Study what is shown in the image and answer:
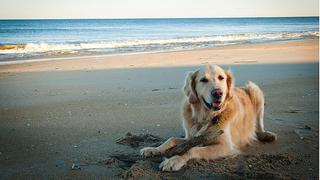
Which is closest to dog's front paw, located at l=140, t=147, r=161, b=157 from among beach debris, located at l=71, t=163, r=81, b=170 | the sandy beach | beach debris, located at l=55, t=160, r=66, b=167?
the sandy beach

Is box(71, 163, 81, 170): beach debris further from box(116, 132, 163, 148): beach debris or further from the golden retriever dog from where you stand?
box(116, 132, 163, 148): beach debris

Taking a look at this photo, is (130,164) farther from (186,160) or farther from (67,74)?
(67,74)

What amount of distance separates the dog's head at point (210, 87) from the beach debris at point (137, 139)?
63 cm

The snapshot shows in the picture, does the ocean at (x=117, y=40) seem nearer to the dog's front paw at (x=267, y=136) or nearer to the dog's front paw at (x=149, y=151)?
the dog's front paw at (x=149, y=151)

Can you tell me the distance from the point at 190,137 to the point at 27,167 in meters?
1.59

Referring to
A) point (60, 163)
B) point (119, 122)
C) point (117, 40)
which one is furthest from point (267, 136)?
point (117, 40)

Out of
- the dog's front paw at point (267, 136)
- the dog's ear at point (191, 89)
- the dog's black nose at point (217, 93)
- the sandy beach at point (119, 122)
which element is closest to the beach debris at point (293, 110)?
the sandy beach at point (119, 122)

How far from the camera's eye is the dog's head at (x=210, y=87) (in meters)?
3.72

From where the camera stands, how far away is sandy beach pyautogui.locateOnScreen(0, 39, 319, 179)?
3312mm

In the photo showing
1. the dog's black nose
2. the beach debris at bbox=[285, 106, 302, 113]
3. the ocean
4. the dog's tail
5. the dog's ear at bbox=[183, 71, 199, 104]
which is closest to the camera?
the dog's black nose

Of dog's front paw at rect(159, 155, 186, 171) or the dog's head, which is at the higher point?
the dog's head

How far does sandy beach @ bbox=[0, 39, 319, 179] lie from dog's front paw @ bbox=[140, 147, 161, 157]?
20 centimetres

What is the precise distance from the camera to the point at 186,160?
3.44 metres

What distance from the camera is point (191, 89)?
4.02 meters
